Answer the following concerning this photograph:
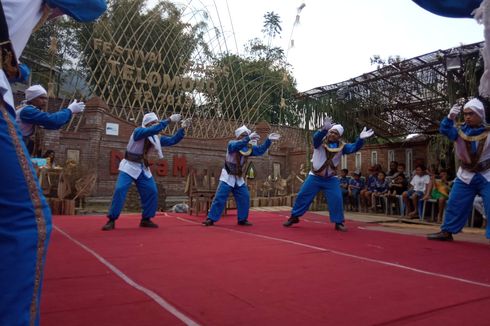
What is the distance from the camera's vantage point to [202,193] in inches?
284

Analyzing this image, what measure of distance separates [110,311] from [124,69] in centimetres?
1068

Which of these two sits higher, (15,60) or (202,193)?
(15,60)

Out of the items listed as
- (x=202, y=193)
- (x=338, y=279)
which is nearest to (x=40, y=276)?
(x=338, y=279)

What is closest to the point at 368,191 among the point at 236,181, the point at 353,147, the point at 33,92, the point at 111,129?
the point at 353,147

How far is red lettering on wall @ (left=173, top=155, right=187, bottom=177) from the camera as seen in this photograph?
11943 mm

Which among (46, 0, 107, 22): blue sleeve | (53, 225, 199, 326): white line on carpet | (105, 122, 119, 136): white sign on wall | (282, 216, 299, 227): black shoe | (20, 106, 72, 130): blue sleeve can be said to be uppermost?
(105, 122, 119, 136): white sign on wall

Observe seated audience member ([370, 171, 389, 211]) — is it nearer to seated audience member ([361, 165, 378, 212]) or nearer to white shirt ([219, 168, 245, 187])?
seated audience member ([361, 165, 378, 212])

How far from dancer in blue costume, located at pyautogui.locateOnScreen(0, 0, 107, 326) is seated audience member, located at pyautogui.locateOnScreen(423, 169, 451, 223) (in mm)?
6778

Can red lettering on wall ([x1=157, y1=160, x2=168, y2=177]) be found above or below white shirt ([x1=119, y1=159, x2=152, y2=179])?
above

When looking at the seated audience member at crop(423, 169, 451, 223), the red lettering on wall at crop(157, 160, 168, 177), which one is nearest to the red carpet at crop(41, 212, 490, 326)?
the seated audience member at crop(423, 169, 451, 223)

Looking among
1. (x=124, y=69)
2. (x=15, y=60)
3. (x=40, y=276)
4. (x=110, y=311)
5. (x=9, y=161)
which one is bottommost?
(x=110, y=311)

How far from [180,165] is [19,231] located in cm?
1098

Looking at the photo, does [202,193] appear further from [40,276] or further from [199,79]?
[199,79]

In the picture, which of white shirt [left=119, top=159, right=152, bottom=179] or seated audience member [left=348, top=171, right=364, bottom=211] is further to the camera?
seated audience member [left=348, top=171, right=364, bottom=211]
